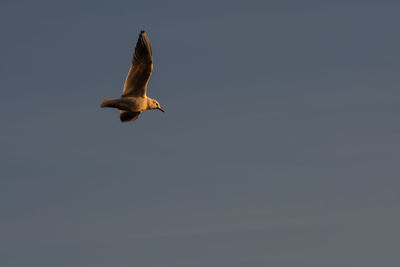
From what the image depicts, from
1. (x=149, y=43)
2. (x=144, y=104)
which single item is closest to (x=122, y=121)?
(x=144, y=104)

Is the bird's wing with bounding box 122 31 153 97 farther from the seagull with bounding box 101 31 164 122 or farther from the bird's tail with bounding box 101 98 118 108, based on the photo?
the bird's tail with bounding box 101 98 118 108

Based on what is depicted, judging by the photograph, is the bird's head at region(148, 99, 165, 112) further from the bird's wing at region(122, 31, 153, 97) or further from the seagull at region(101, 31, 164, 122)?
the bird's wing at region(122, 31, 153, 97)

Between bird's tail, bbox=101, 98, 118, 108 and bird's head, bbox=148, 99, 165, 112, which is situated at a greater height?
bird's head, bbox=148, 99, 165, 112

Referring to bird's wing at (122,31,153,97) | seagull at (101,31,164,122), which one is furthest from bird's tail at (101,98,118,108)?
bird's wing at (122,31,153,97)

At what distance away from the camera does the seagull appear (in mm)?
83438

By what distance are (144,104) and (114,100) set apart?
444cm

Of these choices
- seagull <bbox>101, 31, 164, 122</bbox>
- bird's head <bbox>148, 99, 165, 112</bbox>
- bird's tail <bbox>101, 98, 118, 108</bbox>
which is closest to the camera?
bird's tail <bbox>101, 98, 118, 108</bbox>

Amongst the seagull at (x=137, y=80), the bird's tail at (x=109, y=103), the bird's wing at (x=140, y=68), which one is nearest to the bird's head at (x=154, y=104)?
the seagull at (x=137, y=80)

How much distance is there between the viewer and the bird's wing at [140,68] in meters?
83.5

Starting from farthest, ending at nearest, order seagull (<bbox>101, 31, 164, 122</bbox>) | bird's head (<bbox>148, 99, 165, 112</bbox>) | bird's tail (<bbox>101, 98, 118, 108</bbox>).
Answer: bird's head (<bbox>148, 99, 165, 112</bbox>), seagull (<bbox>101, 31, 164, 122</bbox>), bird's tail (<bbox>101, 98, 118, 108</bbox>)

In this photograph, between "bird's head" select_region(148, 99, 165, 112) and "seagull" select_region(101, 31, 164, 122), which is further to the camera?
"bird's head" select_region(148, 99, 165, 112)

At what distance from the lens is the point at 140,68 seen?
3302 inches

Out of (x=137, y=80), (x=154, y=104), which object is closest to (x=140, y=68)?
(x=137, y=80)

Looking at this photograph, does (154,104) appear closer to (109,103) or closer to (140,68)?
(140,68)
